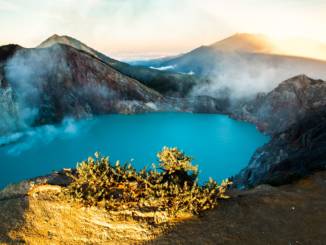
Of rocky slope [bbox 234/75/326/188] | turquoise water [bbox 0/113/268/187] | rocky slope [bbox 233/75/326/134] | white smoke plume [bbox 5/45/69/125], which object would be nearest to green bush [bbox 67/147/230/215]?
rocky slope [bbox 234/75/326/188]

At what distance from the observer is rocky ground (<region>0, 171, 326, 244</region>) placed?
341 inches

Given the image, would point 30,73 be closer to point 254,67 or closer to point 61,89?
point 61,89

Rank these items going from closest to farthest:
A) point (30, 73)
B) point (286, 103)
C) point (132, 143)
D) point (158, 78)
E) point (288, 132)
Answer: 1. point (288, 132)
2. point (132, 143)
3. point (286, 103)
4. point (30, 73)
5. point (158, 78)

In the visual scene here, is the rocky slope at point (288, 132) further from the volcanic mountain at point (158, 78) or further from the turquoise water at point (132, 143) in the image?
the volcanic mountain at point (158, 78)

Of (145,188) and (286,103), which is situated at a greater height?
(286,103)

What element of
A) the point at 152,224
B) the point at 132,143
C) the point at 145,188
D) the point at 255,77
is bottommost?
the point at 132,143

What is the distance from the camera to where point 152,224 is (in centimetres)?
921

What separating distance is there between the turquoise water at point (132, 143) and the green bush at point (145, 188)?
23.1m

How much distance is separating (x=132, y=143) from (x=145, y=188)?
3929 cm

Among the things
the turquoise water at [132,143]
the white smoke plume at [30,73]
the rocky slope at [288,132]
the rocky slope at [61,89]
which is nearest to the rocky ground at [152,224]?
the rocky slope at [288,132]

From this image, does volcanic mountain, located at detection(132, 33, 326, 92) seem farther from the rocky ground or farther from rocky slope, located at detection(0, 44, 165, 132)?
the rocky ground

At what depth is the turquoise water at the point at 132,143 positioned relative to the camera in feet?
126

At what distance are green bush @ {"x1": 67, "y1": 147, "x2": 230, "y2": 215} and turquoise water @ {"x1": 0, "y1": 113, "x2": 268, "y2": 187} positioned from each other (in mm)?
23084

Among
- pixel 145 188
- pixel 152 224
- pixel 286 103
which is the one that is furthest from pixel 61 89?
pixel 152 224
